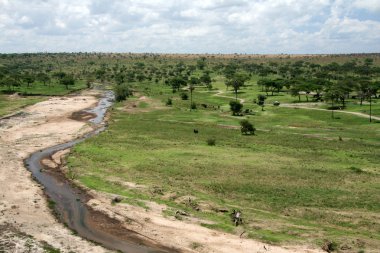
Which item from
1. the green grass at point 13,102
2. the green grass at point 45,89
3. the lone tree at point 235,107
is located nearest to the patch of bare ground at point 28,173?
the green grass at point 13,102

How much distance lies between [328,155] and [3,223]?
42712mm

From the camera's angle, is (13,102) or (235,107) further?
(13,102)

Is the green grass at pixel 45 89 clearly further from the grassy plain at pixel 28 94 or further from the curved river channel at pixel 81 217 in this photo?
the curved river channel at pixel 81 217

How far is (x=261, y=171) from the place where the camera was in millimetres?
49906

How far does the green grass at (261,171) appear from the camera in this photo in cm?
3531

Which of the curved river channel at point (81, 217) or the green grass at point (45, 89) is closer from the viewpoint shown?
the curved river channel at point (81, 217)

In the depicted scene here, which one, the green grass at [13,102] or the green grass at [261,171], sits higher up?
the green grass at [13,102]

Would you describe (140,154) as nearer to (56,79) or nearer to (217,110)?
(217,110)

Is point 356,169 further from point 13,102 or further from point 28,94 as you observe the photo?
point 28,94

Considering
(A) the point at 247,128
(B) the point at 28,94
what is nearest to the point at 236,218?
(A) the point at 247,128

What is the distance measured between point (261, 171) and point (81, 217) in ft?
72.1

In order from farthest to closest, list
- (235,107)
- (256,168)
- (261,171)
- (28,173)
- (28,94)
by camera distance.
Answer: (28,94)
(235,107)
(28,173)
(256,168)
(261,171)

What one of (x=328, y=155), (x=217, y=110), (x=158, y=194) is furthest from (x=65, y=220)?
(x=217, y=110)

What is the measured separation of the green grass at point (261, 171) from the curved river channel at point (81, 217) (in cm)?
294
